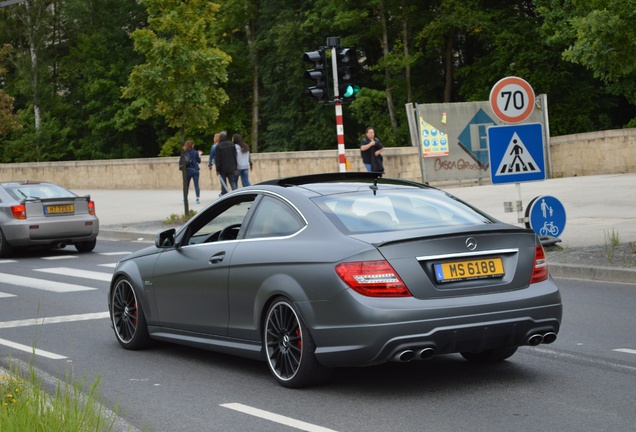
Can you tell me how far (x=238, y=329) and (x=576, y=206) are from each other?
15843 millimetres

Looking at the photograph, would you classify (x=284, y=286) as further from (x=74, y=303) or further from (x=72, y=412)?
(x=74, y=303)

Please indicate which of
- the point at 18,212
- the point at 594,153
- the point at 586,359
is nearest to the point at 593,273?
the point at 586,359

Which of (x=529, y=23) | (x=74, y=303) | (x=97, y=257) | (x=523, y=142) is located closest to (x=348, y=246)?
(x=74, y=303)

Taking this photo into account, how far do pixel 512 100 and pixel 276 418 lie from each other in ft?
30.7

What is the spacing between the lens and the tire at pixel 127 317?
368 inches

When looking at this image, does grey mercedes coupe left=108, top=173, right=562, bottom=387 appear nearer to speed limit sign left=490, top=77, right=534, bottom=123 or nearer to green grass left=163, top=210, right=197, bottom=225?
speed limit sign left=490, top=77, right=534, bottom=123

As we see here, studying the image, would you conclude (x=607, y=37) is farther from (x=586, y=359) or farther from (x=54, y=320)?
(x=54, y=320)

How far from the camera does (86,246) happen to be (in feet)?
69.1

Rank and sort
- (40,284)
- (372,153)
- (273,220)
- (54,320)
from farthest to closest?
(372,153) < (40,284) < (54,320) < (273,220)

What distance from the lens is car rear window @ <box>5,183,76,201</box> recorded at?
20578 mm

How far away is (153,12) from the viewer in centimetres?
2705

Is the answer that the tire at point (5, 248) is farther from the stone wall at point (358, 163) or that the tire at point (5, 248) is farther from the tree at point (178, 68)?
the stone wall at point (358, 163)

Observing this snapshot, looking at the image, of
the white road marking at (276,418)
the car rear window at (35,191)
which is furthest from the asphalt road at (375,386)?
the car rear window at (35,191)

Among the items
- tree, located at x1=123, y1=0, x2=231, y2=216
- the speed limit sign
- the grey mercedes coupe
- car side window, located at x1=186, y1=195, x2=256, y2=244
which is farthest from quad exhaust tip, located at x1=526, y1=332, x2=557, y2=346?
tree, located at x1=123, y1=0, x2=231, y2=216
